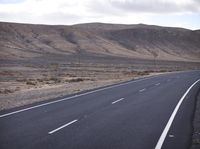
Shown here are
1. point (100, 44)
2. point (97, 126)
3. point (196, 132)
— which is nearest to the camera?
point (196, 132)

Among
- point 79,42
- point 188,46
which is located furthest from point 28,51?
point 188,46

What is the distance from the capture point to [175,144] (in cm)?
977

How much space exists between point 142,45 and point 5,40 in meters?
54.4

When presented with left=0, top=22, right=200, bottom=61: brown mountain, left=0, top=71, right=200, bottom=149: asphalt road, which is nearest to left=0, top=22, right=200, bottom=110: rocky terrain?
left=0, top=22, right=200, bottom=61: brown mountain

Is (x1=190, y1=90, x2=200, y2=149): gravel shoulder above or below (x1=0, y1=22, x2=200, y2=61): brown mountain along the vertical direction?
below

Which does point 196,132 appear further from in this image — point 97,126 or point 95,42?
point 95,42

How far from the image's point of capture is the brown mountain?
124 meters

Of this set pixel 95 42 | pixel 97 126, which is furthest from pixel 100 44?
pixel 97 126

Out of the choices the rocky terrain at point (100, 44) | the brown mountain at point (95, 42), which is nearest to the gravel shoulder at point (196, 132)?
the rocky terrain at point (100, 44)

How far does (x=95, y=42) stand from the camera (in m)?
147

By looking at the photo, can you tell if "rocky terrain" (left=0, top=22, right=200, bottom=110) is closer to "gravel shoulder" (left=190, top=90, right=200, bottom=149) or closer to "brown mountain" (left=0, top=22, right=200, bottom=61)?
"brown mountain" (left=0, top=22, right=200, bottom=61)

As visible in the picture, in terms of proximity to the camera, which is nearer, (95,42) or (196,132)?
(196,132)

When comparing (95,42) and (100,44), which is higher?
(95,42)

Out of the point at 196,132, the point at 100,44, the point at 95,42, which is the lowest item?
the point at 196,132
